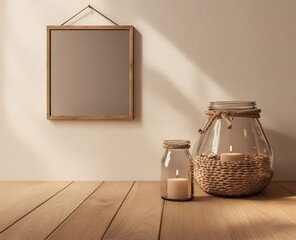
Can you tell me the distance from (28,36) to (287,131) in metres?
1.03

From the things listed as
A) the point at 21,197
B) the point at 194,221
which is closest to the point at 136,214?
the point at 194,221

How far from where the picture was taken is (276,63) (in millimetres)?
1612

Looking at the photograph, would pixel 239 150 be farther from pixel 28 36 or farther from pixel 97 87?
pixel 28 36

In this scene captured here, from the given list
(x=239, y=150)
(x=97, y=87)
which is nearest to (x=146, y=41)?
(x=97, y=87)

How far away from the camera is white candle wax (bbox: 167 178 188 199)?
1.29m

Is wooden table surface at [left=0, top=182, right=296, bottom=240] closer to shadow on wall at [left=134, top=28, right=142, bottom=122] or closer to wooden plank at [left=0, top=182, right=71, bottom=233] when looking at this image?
wooden plank at [left=0, top=182, right=71, bottom=233]

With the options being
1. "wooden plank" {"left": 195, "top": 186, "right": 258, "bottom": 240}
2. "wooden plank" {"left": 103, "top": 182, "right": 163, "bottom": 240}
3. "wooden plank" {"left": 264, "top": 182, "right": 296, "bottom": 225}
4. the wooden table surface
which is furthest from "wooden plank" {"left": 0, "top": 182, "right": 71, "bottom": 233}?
"wooden plank" {"left": 264, "top": 182, "right": 296, "bottom": 225}

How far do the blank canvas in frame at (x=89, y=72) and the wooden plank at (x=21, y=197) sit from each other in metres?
0.26

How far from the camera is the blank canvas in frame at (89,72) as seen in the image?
1.62 m

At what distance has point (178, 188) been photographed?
50.7 inches

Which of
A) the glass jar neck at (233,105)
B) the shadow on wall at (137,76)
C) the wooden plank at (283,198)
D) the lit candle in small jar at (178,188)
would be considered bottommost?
the wooden plank at (283,198)

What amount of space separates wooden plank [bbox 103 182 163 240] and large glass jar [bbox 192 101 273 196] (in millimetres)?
177

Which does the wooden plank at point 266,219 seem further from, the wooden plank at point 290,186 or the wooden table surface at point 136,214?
the wooden plank at point 290,186

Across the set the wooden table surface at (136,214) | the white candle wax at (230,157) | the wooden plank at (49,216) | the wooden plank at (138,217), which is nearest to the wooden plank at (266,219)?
the wooden table surface at (136,214)
